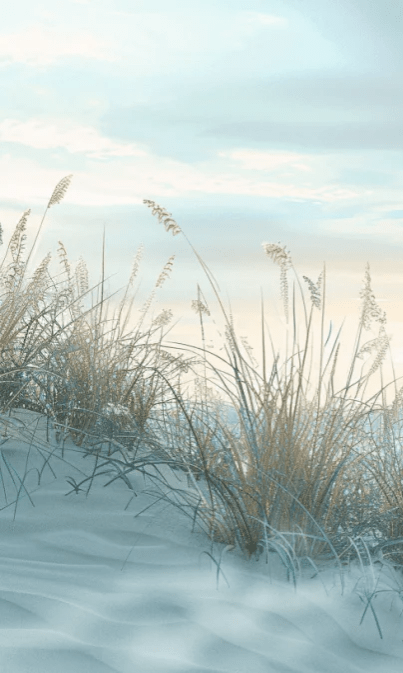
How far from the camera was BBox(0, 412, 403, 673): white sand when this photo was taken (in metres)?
1.66

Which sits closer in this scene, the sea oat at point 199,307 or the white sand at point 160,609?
the white sand at point 160,609

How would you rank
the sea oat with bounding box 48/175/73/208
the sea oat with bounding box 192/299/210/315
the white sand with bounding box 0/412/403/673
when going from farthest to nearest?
the sea oat with bounding box 48/175/73/208
the sea oat with bounding box 192/299/210/315
the white sand with bounding box 0/412/403/673

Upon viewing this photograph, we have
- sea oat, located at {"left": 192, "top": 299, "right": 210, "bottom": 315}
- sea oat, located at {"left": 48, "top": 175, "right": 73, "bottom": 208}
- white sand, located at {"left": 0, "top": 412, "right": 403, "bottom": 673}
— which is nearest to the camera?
white sand, located at {"left": 0, "top": 412, "right": 403, "bottom": 673}

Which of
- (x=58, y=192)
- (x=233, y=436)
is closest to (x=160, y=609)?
(x=233, y=436)

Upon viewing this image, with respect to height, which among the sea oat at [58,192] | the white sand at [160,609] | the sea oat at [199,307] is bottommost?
the white sand at [160,609]

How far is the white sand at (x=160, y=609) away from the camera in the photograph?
1.66m

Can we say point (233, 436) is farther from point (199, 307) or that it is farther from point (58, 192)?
point (58, 192)

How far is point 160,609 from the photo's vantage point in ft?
6.09

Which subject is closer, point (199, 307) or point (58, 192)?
point (199, 307)

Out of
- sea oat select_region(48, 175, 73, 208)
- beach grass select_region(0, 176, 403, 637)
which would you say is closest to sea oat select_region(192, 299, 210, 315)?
beach grass select_region(0, 176, 403, 637)

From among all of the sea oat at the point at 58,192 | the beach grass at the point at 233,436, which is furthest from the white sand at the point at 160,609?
the sea oat at the point at 58,192

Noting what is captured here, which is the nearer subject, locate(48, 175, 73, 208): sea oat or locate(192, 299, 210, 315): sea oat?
locate(192, 299, 210, 315): sea oat

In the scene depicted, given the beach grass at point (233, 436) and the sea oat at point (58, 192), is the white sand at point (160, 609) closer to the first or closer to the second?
the beach grass at point (233, 436)

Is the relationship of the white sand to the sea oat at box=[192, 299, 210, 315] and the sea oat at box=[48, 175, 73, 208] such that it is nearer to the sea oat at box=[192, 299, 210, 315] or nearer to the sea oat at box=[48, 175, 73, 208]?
the sea oat at box=[192, 299, 210, 315]
